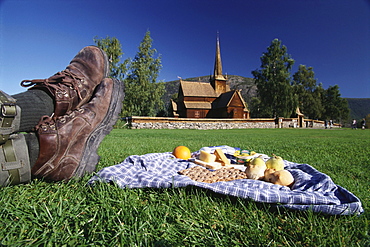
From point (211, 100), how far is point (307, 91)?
24.1m

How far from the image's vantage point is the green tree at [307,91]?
42.8m

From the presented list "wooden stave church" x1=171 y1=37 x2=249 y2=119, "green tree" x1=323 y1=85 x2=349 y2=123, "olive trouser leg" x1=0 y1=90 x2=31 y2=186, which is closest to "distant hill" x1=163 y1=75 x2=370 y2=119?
"green tree" x1=323 y1=85 x2=349 y2=123

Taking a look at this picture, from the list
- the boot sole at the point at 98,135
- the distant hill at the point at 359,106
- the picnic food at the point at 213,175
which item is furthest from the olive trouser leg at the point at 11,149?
the distant hill at the point at 359,106

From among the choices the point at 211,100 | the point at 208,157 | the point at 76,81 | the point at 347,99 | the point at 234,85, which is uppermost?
the point at 234,85

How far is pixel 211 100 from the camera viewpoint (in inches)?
1425

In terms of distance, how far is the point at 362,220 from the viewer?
1.13 meters

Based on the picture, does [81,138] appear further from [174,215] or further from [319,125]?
[319,125]

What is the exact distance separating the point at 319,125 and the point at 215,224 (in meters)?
45.0

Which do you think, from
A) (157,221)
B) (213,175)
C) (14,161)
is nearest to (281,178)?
(213,175)

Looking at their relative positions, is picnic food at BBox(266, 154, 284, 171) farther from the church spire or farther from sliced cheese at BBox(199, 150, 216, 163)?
the church spire

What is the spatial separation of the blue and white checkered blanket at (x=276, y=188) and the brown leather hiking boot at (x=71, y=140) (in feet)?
0.74

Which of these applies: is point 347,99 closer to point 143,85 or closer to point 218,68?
point 218,68

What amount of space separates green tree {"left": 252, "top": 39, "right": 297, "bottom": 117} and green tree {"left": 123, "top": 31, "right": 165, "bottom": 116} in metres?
16.6

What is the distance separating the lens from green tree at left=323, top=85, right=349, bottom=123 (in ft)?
160
